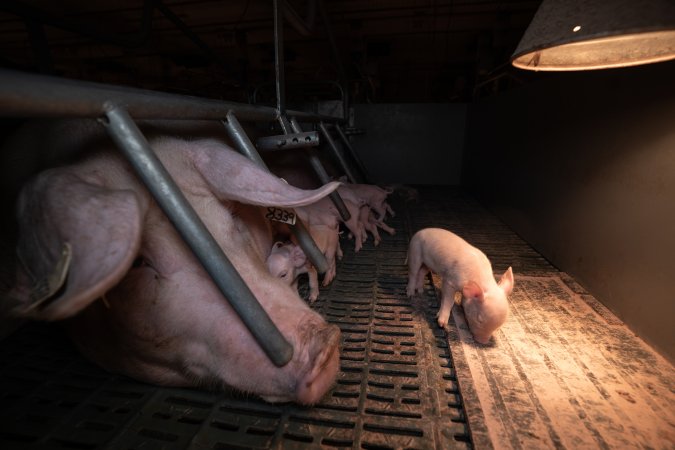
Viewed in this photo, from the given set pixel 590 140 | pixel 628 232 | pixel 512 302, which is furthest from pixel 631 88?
pixel 512 302

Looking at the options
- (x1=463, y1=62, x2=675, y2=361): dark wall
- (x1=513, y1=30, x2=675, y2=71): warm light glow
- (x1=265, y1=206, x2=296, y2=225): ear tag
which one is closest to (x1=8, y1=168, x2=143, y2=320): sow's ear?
(x1=265, y1=206, x2=296, y2=225): ear tag

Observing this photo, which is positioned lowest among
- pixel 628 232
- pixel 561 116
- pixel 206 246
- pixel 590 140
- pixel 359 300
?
pixel 359 300

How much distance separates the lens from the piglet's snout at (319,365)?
134 centimetres

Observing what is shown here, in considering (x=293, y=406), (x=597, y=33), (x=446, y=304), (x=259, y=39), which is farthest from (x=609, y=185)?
(x=259, y=39)

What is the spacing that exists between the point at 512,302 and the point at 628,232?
0.84m

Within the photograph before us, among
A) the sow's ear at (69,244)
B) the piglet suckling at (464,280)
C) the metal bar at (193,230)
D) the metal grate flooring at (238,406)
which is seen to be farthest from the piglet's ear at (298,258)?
the sow's ear at (69,244)

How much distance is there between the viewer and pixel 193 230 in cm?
120

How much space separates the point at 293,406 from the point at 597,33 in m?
1.83

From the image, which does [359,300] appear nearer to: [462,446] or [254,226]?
[254,226]

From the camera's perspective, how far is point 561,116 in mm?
3203

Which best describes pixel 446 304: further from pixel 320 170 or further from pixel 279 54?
pixel 279 54

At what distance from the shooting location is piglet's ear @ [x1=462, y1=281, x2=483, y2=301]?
7.04 ft

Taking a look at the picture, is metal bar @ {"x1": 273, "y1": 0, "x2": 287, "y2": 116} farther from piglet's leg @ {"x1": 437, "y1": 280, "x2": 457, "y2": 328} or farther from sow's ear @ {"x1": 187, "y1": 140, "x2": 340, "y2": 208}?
piglet's leg @ {"x1": 437, "y1": 280, "x2": 457, "y2": 328}

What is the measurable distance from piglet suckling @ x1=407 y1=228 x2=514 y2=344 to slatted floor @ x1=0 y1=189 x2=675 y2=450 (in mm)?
141
